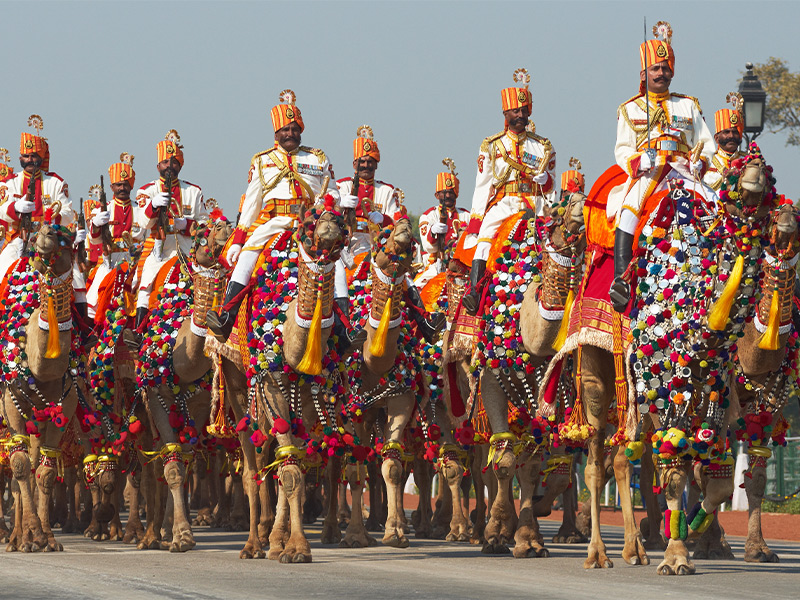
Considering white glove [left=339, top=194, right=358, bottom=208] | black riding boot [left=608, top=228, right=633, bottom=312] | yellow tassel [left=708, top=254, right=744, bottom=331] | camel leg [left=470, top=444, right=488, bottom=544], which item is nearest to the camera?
yellow tassel [left=708, top=254, right=744, bottom=331]

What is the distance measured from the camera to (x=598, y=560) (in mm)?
11797

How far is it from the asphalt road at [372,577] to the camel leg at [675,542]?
12cm

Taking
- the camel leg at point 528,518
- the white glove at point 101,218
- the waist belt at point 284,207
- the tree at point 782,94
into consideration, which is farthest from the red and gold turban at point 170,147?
the tree at point 782,94

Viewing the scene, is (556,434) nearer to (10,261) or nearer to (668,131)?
(668,131)

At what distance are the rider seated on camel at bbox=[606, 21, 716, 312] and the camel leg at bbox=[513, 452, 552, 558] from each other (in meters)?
2.63

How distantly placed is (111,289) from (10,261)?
132 cm

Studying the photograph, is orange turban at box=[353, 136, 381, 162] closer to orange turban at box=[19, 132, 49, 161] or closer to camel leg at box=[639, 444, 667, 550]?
orange turban at box=[19, 132, 49, 161]

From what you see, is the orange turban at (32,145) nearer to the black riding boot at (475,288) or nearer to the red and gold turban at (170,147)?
the red and gold turban at (170,147)

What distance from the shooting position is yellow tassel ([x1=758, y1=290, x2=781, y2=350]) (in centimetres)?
1107

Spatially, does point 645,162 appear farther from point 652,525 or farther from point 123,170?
point 123,170

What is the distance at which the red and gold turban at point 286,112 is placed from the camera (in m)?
14.6

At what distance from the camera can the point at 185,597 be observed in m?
9.54

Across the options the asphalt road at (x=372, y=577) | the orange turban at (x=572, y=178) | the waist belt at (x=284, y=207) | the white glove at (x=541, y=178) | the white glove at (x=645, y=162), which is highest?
the orange turban at (x=572, y=178)

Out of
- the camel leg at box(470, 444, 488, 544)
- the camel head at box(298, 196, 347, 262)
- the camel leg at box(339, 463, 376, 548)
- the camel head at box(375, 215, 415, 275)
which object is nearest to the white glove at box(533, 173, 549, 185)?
the camel head at box(375, 215, 415, 275)
